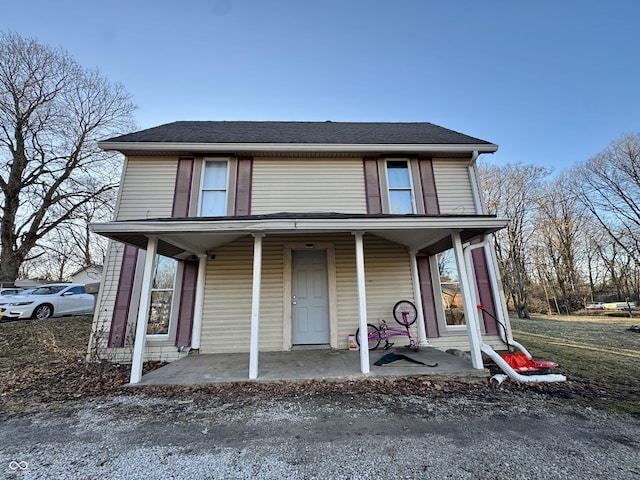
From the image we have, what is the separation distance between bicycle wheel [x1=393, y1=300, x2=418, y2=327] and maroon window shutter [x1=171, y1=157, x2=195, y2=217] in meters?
5.26

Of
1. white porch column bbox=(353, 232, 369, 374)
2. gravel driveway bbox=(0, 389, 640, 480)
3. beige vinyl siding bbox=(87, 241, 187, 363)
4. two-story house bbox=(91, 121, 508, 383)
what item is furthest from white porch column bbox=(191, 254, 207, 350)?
white porch column bbox=(353, 232, 369, 374)

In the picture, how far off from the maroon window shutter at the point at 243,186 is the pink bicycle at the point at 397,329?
12.5 feet

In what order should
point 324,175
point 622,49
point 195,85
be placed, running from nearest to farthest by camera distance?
1. point 324,175
2. point 195,85
3. point 622,49

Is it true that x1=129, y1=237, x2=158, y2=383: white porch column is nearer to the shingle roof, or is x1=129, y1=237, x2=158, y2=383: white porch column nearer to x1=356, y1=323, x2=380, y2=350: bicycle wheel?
the shingle roof

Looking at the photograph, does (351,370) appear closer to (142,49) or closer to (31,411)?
(31,411)

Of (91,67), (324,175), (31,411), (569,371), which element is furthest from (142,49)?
(569,371)

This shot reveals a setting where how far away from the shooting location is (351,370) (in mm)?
4051

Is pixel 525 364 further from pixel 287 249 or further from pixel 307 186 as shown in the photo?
pixel 307 186

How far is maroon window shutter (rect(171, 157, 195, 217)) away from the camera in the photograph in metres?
5.83

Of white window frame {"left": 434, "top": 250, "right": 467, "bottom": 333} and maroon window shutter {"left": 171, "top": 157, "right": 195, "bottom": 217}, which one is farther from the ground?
maroon window shutter {"left": 171, "top": 157, "right": 195, "bottom": 217}

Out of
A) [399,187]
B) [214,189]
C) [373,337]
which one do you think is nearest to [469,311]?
[373,337]

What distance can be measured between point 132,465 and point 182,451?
0.37 metres

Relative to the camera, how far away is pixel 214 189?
20.0 feet

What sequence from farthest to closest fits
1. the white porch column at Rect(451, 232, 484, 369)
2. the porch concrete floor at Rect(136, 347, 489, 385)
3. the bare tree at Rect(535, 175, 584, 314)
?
the bare tree at Rect(535, 175, 584, 314), the white porch column at Rect(451, 232, 484, 369), the porch concrete floor at Rect(136, 347, 489, 385)
